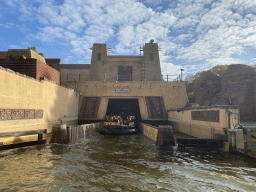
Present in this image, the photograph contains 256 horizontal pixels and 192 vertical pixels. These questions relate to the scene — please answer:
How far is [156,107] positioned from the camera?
923 inches

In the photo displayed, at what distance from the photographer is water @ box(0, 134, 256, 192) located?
5.62m

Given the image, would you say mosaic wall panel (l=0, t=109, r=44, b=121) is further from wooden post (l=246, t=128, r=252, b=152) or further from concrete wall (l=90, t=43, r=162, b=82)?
concrete wall (l=90, t=43, r=162, b=82)

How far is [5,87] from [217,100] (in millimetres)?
34409

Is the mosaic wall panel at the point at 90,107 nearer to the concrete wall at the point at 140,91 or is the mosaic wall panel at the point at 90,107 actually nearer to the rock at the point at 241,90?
the concrete wall at the point at 140,91

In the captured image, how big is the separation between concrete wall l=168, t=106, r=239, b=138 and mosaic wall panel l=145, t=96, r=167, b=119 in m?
1.23

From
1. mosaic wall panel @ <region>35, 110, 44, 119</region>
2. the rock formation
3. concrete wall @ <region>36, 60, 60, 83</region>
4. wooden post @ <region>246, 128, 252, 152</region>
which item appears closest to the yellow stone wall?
concrete wall @ <region>36, 60, 60, 83</region>

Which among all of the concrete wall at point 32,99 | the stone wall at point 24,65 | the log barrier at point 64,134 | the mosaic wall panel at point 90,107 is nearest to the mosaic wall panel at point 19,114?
the concrete wall at point 32,99

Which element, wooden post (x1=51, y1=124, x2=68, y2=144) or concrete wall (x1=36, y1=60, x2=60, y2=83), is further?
concrete wall (x1=36, y1=60, x2=60, y2=83)

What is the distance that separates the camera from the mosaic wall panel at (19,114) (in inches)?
379

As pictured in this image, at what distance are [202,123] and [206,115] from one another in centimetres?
100

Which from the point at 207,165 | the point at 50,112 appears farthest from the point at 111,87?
the point at 207,165

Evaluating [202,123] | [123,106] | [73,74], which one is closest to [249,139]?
[202,123]

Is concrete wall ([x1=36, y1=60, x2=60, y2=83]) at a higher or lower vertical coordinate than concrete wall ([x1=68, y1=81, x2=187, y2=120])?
higher

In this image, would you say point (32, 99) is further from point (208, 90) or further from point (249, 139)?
point (208, 90)
